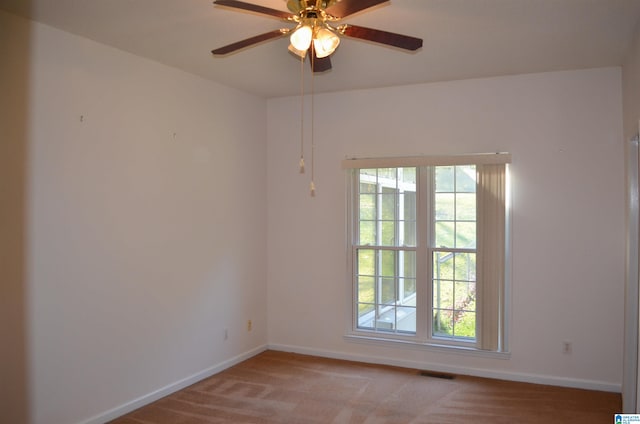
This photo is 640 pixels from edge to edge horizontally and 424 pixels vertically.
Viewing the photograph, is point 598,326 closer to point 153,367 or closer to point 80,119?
point 153,367

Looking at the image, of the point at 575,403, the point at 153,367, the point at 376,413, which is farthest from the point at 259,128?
the point at 575,403

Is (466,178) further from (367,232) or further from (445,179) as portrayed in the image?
(367,232)

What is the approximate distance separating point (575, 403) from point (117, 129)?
426 centimetres

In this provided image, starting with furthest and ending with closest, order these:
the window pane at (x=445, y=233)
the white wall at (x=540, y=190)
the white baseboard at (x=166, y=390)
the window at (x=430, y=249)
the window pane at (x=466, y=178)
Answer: the window pane at (x=445, y=233) < the window pane at (x=466, y=178) < the window at (x=430, y=249) < the white wall at (x=540, y=190) < the white baseboard at (x=166, y=390)

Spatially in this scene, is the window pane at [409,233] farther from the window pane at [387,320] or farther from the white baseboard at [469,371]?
the white baseboard at [469,371]

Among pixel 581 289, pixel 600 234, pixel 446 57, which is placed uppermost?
pixel 446 57

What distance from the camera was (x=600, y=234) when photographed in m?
4.18

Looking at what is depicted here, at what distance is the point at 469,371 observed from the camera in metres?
4.58

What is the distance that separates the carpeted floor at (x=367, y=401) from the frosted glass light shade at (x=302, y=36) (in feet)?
8.88

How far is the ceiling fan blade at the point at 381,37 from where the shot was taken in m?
2.44

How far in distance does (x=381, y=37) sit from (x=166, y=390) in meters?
3.35

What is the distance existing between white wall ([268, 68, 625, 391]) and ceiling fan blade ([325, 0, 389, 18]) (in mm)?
2585

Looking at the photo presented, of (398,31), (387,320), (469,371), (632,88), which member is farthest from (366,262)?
(632,88)

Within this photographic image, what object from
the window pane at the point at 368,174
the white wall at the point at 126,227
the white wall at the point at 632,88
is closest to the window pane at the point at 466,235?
the window pane at the point at 368,174
